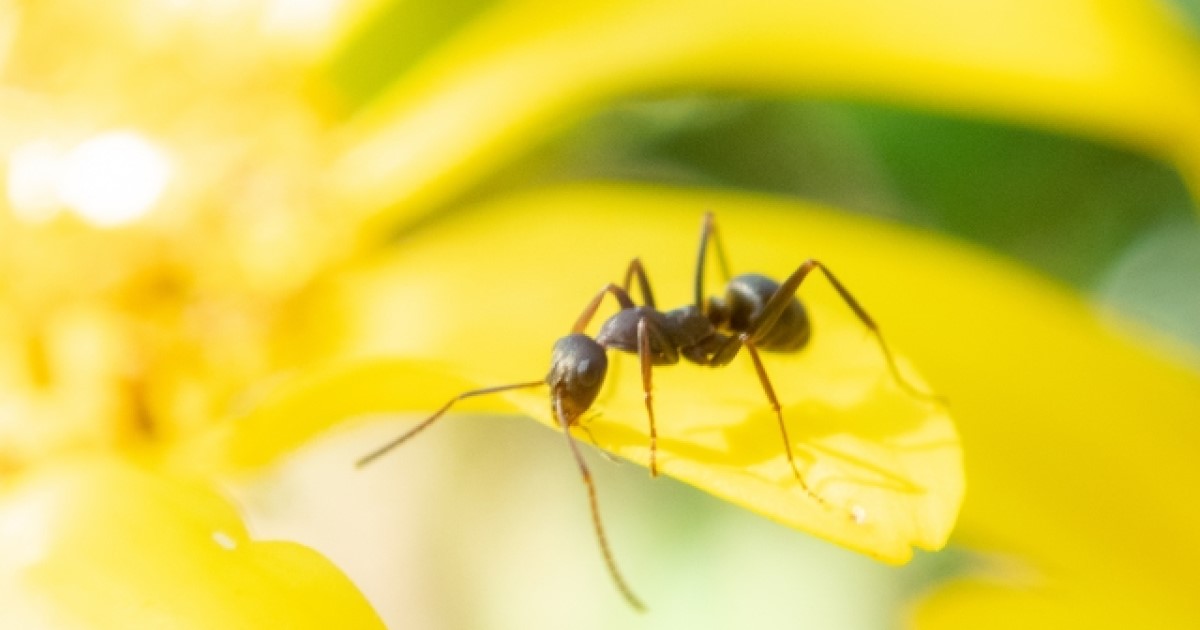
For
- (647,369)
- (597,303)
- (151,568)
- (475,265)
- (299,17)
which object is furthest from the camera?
(299,17)

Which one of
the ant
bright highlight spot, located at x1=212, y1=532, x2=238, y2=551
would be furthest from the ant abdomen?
bright highlight spot, located at x1=212, y1=532, x2=238, y2=551

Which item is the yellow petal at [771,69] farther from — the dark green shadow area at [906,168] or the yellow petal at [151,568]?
the yellow petal at [151,568]

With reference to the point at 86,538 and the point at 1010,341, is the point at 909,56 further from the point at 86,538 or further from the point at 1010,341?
the point at 86,538

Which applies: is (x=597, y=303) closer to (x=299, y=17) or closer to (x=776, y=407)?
(x=776, y=407)

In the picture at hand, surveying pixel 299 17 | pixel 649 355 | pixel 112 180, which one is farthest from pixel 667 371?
pixel 299 17

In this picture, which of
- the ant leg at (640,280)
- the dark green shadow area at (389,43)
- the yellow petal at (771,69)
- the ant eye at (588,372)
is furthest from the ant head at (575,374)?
the dark green shadow area at (389,43)

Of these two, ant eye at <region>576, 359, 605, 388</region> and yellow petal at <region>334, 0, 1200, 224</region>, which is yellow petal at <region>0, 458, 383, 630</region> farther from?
yellow petal at <region>334, 0, 1200, 224</region>
